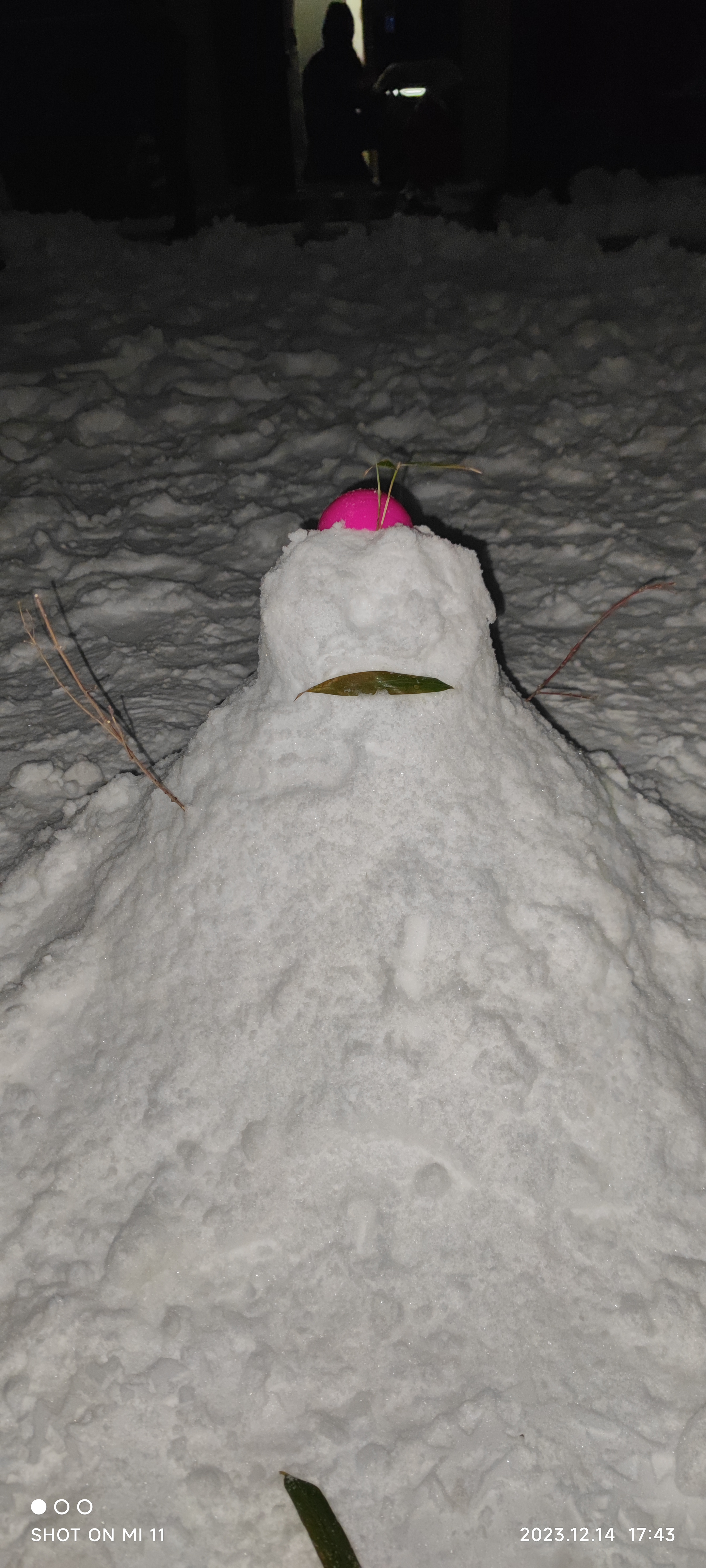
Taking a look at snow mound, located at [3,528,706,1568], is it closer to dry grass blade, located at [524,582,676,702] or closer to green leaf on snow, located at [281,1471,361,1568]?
green leaf on snow, located at [281,1471,361,1568]

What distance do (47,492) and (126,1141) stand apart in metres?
2.34

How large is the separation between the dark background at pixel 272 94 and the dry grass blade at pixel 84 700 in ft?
13.2

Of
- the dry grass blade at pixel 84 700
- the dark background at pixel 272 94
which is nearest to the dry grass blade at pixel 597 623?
the dry grass blade at pixel 84 700

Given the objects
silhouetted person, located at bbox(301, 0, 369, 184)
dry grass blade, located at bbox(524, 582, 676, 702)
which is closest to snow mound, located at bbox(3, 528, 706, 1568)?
dry grass blade, located at bbox(524, 582, 676, 702)

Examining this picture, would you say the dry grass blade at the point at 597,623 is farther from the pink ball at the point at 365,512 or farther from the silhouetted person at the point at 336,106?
the silhouetted person at the point at 336,106

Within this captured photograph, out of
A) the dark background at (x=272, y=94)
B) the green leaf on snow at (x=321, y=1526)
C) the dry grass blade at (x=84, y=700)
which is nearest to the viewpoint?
the green leaf on snow at (x=321, y=1526)

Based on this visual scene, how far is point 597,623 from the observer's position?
81.7 inches

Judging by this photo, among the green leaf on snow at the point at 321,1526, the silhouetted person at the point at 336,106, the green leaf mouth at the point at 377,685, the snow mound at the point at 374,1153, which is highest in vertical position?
the silhouetted person at the point at 336,106

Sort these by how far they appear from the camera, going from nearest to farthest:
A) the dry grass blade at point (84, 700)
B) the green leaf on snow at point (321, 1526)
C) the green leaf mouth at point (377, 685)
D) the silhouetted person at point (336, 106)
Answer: the green leaf on snow at point (321, 1526) < the green leaf mouth at point (377, 685) < the dry grass blade at point (84, 700) < the silhouetted person at point (336, 106)

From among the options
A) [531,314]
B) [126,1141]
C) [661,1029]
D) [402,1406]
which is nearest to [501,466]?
[531,314]

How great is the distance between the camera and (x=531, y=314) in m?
3.91

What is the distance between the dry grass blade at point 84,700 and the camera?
1.58 meters

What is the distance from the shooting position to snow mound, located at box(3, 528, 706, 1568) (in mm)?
1162

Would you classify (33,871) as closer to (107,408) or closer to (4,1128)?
(4,1128)
